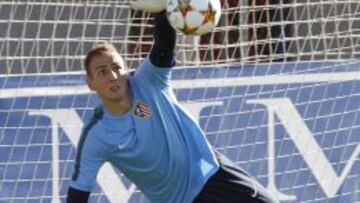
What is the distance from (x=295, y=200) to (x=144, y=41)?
1505 millimetres

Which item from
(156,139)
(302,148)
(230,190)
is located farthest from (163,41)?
(302,148)

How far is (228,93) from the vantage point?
6.93 metres

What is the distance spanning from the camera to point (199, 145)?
198 inches

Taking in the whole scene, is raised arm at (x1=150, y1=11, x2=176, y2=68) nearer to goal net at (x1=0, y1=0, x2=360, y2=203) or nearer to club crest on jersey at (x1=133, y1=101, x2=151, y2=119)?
club crest on jersey at (x1=133, y1=101, x2=151, y2=119)

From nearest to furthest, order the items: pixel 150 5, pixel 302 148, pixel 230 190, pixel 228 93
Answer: pixel 150 5 < pixel 230 190 < pixel 228 93 < pixel 302 148

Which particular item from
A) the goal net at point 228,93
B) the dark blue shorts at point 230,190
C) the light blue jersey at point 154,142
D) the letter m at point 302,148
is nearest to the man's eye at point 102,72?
the light blue jersey at point 154,142

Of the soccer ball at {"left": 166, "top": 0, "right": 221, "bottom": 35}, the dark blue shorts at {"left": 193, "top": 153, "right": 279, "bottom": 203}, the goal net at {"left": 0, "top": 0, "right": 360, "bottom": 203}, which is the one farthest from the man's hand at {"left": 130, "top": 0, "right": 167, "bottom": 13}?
the goal net at {"left": 0, "top": 0, "right": 360, "bottom": 203}

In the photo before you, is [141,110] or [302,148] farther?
[302,148]

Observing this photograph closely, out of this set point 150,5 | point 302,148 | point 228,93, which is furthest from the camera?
point 302,148

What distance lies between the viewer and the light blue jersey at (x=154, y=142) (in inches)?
196

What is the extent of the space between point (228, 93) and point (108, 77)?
2.16 m

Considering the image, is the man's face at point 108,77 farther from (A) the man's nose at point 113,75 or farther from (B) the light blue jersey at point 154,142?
(B) the light blue jersey at point 154,142

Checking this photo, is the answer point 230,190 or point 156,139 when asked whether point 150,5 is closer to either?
point 156,139

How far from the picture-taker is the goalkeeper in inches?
194
